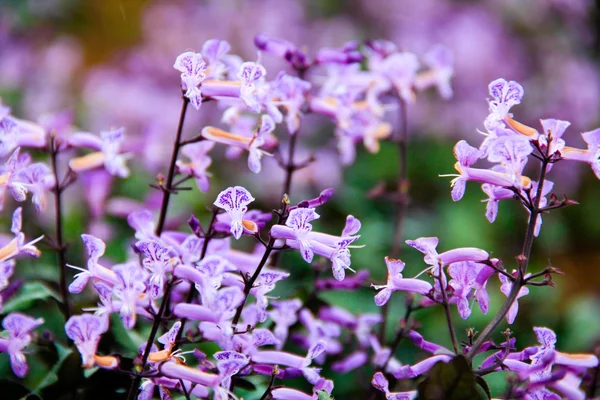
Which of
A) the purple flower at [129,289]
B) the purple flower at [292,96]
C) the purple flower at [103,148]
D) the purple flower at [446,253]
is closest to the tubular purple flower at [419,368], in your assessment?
the purple flower at [446,253]

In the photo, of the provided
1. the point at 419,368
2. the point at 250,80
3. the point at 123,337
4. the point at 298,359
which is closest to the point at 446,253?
the point at 419,368

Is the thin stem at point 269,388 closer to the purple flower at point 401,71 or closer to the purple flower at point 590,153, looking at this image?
the purple flower at point 590,153

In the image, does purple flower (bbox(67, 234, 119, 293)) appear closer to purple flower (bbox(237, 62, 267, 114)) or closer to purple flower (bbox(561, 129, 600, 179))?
purple flower (bbox(237, 62, 267, 114))

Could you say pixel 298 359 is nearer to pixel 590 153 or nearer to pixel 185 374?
pixel 185 374

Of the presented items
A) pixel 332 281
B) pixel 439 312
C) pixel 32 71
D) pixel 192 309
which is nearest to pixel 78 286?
pixel 192 309

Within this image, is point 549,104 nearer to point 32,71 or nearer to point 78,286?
point 32,71

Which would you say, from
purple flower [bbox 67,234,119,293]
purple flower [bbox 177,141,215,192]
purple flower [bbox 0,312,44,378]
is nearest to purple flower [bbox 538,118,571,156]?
purple flower [bbox 177,141,215,192]
